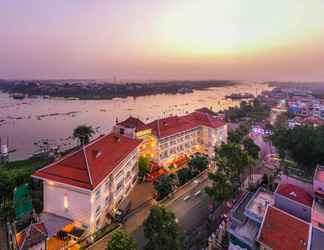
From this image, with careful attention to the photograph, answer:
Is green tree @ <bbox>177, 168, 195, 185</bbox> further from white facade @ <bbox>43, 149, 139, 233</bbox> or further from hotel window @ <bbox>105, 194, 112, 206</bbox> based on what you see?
hotel window @ <bbox>105, 194, 112, 206</bbox>

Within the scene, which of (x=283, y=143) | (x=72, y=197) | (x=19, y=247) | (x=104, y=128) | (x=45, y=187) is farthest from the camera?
(x=104, y=128)

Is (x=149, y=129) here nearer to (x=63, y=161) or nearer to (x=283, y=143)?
(x=63, y=161)

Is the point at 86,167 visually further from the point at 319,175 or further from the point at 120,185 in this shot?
the point at 319,175

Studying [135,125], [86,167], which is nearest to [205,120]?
[135,125]

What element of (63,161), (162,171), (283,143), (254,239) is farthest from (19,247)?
(283,143)

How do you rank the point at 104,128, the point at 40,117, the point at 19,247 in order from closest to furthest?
the point at 19,247 → the point at 104,128 → the point at 40,117
